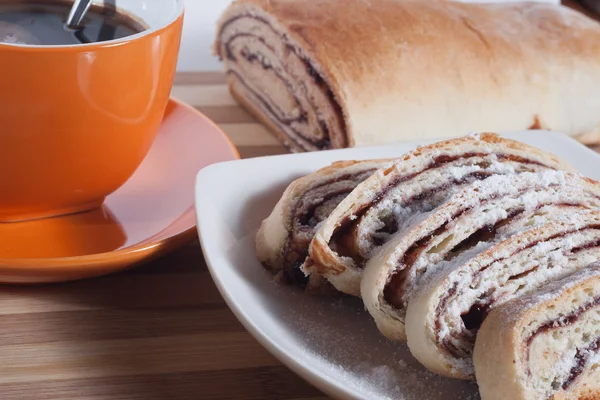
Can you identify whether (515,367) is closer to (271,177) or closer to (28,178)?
(271,177)

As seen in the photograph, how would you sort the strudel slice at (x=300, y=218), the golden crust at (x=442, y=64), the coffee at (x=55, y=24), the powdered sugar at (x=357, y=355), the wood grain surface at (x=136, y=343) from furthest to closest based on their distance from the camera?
the golden crust at (x=442, y=64) < the coffee at (x=55, y=24) < the strudel slice at (x=300, y=218) < the wood grain surface at (x=136, y=343) < the powdered sugar at (x=357, y=355)

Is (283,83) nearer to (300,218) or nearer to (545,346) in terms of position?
(300,218)

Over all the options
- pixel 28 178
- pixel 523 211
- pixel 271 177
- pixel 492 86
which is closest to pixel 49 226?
pixel 28 178

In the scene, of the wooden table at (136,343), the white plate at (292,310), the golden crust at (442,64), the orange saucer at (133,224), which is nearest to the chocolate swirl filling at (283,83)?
the golden crust at (442,64)

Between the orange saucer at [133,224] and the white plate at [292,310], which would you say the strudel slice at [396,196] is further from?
the orange saucer at [133,224]

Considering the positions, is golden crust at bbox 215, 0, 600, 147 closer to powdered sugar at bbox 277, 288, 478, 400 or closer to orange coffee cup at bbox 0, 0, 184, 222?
orange coffee cup at bbox 0, 0, 184, 222

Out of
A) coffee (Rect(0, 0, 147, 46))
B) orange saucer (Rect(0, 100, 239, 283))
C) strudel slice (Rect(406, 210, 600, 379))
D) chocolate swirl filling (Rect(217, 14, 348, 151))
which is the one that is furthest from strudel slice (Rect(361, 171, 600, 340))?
chocolate swirl filling (Rect(217, 14, 348, 151))
